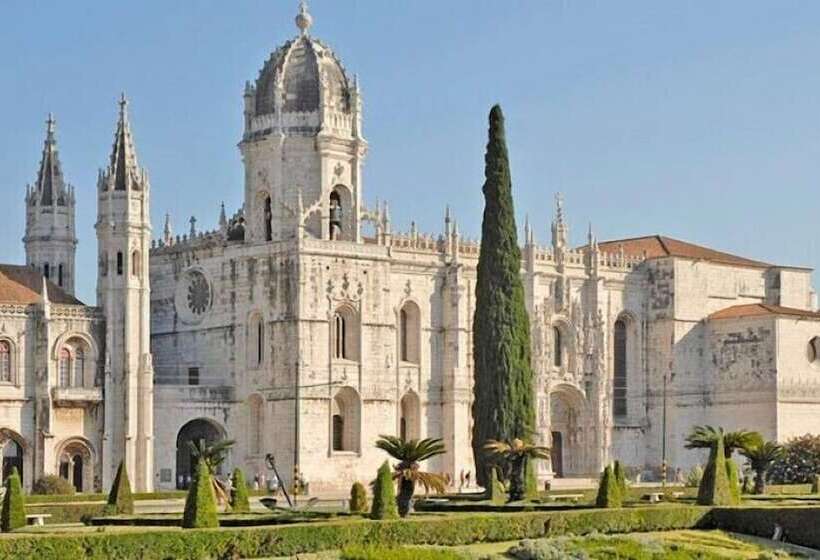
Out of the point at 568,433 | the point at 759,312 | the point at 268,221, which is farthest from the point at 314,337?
the point at 759,312

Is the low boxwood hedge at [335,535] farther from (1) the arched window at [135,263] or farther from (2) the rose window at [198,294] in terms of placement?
(2) the rose window at [198,294]

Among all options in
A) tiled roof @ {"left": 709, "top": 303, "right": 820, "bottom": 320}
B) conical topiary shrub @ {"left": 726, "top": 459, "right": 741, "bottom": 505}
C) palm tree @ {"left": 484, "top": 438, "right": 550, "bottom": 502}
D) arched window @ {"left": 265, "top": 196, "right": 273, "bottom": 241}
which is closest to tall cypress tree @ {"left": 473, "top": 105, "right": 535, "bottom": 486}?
palm tree @ {"left": 484, "top": 438, "right": 550, "bottom": 502}

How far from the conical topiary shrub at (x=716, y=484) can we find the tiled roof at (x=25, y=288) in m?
29.8

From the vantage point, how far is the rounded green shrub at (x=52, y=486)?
2721 inches

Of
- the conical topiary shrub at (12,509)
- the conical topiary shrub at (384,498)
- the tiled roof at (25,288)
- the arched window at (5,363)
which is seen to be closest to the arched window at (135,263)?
the tiled roof at (25,288)

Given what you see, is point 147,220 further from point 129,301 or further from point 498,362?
point 498,362

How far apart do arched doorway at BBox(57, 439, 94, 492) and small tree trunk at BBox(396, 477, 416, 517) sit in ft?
80.0

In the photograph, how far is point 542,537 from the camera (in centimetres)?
4831

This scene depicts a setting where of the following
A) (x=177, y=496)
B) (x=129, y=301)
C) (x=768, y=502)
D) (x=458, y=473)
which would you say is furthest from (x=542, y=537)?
(x=458, y=473)

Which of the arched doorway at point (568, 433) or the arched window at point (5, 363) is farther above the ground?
the arched window at point (5, 363)

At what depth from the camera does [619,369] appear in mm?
94250

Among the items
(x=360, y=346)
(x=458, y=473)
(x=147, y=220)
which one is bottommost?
(x=458, y=473)

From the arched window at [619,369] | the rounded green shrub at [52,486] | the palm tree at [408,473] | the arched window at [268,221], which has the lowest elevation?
the rounded green shrub at [52,486]

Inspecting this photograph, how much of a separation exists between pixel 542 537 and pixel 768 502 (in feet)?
40.6
